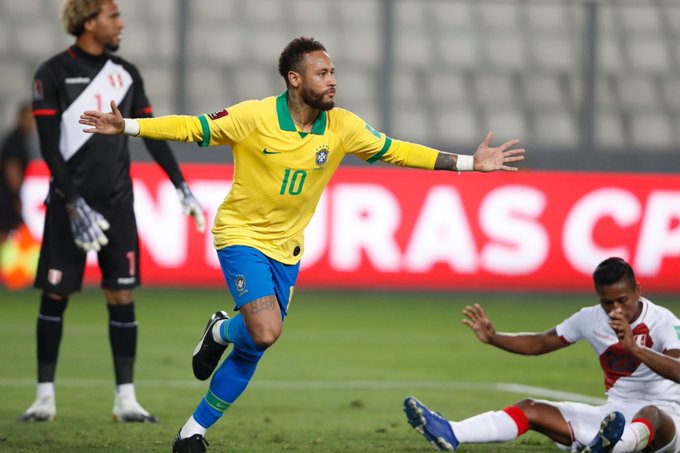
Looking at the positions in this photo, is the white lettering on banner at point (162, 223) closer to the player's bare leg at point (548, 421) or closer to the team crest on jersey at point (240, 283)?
the team crest on jersey at point (240, 283)

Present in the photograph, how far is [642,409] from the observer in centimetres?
638

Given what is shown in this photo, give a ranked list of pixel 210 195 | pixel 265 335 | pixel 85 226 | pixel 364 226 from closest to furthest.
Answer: pixel 265 335 < pixel 85 226 < pixel 210 195 < pixel 364 226

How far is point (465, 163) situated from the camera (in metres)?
6.69

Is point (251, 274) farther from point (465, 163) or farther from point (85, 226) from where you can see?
point (85, 226)

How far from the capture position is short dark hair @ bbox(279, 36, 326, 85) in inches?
259

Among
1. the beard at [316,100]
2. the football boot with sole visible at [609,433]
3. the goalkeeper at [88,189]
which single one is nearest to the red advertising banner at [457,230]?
the goalkeeper at [88,189]

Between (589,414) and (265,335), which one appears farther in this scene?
(589,414)

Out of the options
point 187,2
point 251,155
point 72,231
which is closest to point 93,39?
point 72,231

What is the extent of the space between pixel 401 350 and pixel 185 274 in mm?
4283

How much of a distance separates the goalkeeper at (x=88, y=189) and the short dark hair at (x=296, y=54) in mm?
1528

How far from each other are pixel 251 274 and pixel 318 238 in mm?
8924

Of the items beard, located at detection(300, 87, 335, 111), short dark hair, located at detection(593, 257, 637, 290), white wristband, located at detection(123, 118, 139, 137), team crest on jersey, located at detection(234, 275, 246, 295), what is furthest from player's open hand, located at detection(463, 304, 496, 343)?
white wristband, located at detection(123, 118, 139, 137)

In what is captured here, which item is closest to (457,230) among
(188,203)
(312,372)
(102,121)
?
(312,372)

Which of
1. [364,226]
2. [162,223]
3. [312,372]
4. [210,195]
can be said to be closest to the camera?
[312,372]
